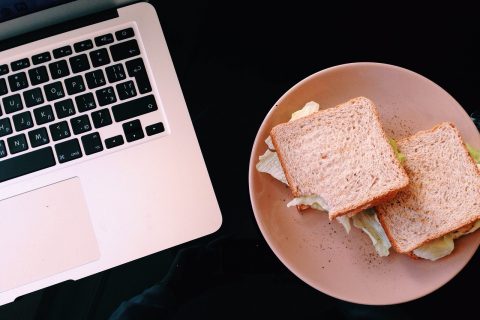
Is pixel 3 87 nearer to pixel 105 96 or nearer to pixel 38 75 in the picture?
pixel 38 75

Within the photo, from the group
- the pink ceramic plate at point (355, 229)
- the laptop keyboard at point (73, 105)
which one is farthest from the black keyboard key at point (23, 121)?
the pink ceramic plate at point (355, 229)

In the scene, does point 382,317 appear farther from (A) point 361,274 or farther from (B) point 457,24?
(B) point 457,24

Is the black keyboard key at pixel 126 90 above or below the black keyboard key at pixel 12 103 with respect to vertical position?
below

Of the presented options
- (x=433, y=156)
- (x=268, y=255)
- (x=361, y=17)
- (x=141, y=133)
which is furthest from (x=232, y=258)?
(x=361, y=17)

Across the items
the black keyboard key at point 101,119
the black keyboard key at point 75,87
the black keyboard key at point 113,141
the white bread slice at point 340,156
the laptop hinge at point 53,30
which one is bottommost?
the white bread slice at point 340,156

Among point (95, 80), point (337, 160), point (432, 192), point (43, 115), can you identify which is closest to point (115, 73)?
point (95, 80)

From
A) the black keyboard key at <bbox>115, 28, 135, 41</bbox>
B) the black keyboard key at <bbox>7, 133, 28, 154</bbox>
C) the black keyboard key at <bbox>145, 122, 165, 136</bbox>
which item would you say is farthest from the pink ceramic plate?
the black keyboard key at <bbox>7, 133, 28, 154</bbox>

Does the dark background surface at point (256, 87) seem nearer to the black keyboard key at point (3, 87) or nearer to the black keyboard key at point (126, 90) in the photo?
the black keyboard key at point (126, 90)
